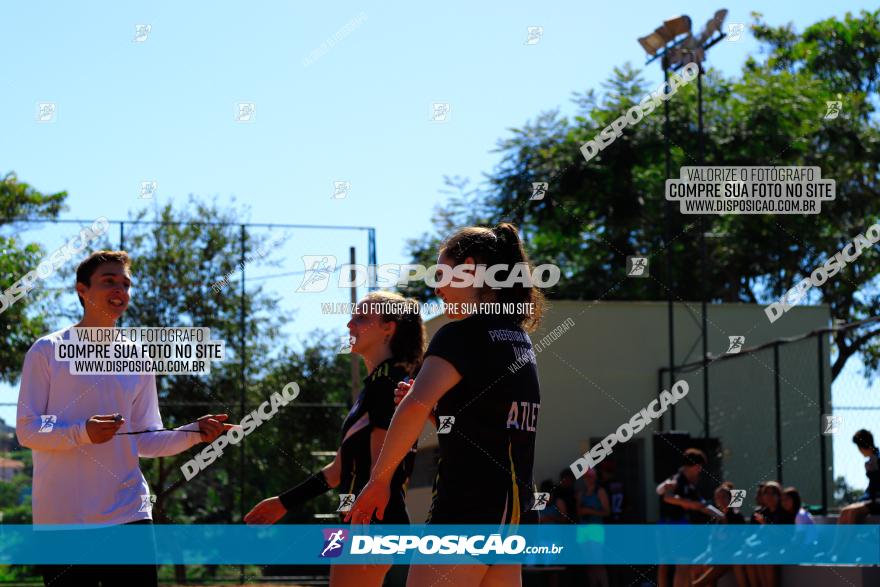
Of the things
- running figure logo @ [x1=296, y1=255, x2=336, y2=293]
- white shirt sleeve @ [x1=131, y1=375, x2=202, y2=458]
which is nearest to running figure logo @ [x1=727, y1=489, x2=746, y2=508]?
running figure logo @ [x1=296, y1=255, x2=336, y2=293]

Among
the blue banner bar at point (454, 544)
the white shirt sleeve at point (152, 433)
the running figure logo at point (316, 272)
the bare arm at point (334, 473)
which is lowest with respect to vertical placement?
the blue banner bar at point (454, 544)

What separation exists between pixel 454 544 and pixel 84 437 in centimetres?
146

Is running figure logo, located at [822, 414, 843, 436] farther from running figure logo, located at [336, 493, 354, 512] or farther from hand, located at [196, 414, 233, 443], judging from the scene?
hand, located at [196, 414, 233, 443]

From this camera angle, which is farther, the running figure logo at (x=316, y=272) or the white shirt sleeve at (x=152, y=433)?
the running figure logo at (x=316, y=272)

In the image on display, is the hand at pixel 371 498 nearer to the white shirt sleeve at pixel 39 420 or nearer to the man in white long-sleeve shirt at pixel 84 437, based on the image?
the man in white long-sleeve shirt at pixel 84 437

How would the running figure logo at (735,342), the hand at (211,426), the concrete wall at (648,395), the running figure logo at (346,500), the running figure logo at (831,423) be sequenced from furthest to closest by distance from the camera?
1. the running figure logo at (735,342)
2. the concrete wall at (648,395)
3. the running figure logo at (831,423)
4. the running figure logo at (346,500)
5. the hand at (211,426)

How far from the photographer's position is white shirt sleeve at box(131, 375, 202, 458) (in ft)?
14.0

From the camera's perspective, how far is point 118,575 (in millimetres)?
3830

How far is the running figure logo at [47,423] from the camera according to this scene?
3885 mm

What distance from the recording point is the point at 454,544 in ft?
10.3

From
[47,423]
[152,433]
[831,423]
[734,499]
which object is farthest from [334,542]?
[831,423]

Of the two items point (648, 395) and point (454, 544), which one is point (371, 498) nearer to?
point (454, 544)

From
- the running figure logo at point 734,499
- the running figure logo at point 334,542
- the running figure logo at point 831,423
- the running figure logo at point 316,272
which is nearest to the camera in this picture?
the running figure logo at point 334,542

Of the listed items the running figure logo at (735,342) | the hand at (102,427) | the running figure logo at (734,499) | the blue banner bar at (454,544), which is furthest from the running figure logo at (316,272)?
the hand at (102,427)
